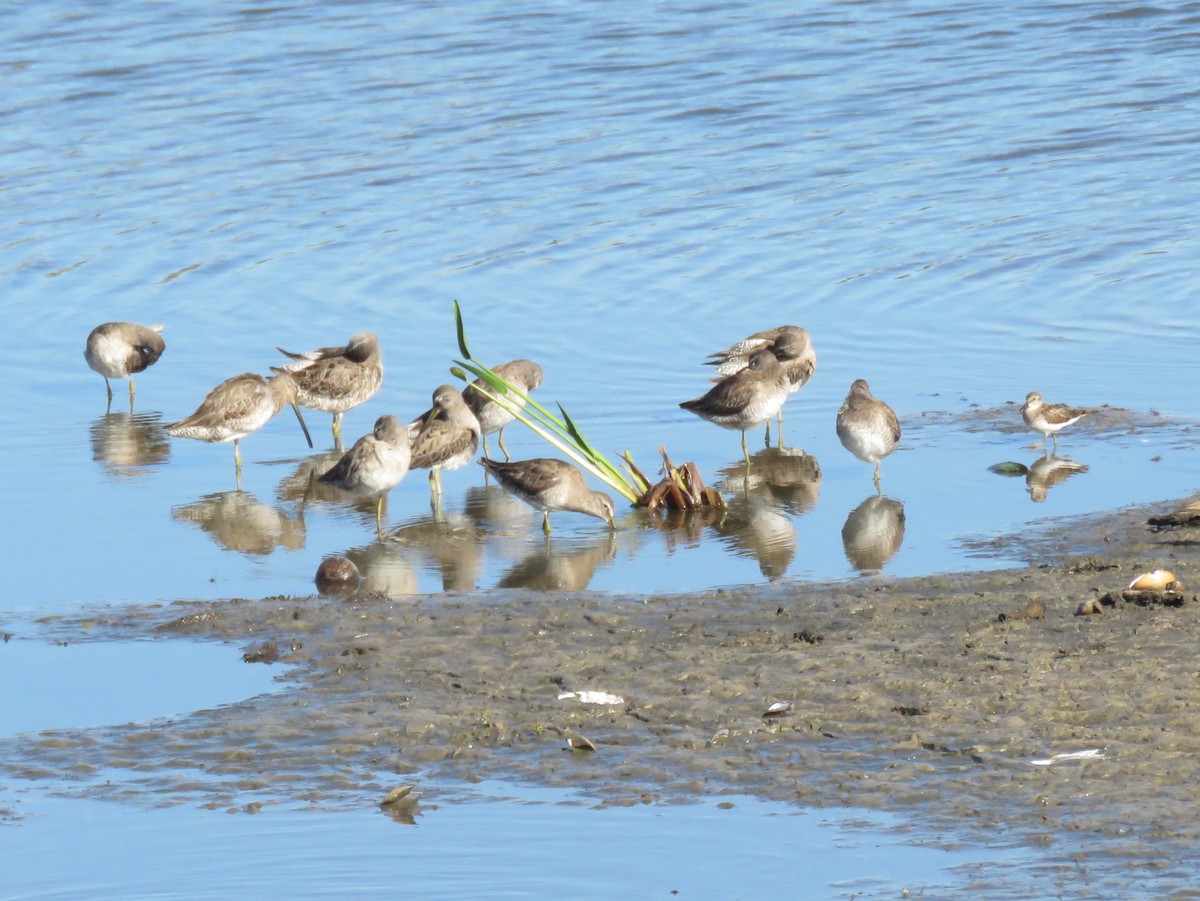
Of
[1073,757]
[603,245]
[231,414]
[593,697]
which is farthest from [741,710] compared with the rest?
[603,245]

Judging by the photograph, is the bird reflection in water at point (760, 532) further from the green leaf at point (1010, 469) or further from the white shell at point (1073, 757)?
the white shell at point (1073, 757)

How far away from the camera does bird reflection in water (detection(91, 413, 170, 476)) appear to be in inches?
509

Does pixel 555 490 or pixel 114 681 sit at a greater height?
pixel 555 490

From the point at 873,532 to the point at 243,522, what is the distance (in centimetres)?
384

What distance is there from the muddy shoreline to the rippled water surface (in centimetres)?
103

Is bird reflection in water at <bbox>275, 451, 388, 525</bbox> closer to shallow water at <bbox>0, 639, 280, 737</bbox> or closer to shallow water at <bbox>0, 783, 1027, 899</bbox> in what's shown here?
shallow water at <bbox>0, 639, 280, 737</bbox>

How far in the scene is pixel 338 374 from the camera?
13.6 metres

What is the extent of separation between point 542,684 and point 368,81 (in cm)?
1999

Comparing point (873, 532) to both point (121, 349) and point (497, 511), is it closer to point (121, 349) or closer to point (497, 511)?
point (497, 511)

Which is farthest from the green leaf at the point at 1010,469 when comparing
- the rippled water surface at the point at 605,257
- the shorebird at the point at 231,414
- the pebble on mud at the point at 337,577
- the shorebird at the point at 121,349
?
the shorebird at the point at 121,349

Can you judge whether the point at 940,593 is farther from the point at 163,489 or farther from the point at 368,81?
the point at 368,81

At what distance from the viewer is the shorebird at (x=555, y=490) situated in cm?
1084

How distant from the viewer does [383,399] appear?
1438cm

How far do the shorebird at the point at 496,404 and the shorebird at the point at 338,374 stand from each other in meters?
0.85
